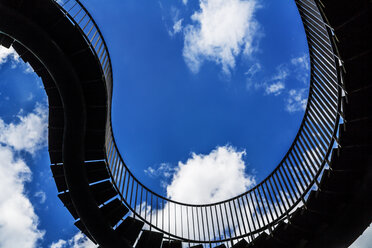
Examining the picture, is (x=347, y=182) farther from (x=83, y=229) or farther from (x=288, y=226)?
(x=83, y=229)

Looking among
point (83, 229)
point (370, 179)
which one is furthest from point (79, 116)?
point (370, 179)

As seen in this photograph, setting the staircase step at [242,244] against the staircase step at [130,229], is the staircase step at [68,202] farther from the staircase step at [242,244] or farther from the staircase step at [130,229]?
the staircase step at [242,244]

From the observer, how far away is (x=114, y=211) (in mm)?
8461

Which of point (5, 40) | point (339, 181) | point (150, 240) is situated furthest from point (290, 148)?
point (5, 40)

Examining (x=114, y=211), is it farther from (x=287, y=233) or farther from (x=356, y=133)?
(x=356, y=133)

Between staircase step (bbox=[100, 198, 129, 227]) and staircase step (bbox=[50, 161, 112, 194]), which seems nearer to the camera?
staircase step (bbox=[50, 161, 112, 194])

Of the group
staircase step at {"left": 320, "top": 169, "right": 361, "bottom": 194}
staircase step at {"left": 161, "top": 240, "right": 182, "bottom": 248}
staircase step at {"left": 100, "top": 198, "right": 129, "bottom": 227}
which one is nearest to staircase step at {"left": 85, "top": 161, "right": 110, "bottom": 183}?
staircase step at {"left": 100, "top": 198, "right": 129, "bottom": 227}

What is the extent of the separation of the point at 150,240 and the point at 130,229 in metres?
0.80

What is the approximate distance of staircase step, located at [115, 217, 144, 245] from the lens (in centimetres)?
839

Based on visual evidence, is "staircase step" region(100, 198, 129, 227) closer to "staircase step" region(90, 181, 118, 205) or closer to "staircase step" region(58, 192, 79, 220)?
"staircase step" region(90, 181, 118, 205)

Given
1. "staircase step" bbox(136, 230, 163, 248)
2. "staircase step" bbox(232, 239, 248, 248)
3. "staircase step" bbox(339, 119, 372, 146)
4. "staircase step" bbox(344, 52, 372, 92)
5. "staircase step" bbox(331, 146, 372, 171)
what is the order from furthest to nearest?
"staircase step" bbox(136, 230, 163, 248), "staircase step" bbox(232, 239, 248, 248), "staircase step" bbox(331, 146, 372, 171), "staircase step" bbox(339, 119, 372, 146), "staircase step" bbox(344, 52, 372, 92)

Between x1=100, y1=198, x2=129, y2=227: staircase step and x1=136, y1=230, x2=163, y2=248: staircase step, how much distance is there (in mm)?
1000

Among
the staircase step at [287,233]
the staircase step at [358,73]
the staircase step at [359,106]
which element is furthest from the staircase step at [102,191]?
the staircase step at [358,73]

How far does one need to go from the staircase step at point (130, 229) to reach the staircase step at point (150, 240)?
0.87 ft
